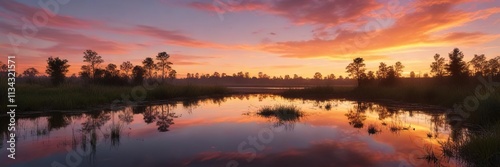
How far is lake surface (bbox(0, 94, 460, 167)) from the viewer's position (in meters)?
8.59

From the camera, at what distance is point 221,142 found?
37.2 feet

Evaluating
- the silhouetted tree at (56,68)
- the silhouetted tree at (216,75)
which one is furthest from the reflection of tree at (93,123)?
the silhouetted tree at (216,75)

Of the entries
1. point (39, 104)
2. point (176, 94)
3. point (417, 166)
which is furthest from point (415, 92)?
point (39, 104)

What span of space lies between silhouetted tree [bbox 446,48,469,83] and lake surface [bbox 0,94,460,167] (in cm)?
3056

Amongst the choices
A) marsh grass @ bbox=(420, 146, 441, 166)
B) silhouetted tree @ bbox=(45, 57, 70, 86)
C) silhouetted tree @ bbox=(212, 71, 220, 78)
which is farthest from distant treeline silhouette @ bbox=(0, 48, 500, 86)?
silhouetted tree @ bbox=(212, 71, 220, 78)

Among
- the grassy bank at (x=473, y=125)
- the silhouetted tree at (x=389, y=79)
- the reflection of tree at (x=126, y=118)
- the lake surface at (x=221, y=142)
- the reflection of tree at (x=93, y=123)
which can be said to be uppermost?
the silhouetted tree at (x=389, y=79)

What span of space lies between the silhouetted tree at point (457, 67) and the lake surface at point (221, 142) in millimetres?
30557

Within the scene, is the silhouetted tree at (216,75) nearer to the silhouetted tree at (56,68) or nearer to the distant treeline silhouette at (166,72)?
the distant treeline silhouette at (166,72)

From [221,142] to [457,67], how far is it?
4373 cm

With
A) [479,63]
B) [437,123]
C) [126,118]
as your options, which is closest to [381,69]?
[479,63]

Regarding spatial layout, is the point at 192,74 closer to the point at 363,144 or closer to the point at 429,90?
the point at 429,90

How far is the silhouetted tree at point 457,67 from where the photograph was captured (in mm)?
Result: 40906

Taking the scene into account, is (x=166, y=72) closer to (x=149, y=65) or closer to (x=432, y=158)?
(x=149, y=65)

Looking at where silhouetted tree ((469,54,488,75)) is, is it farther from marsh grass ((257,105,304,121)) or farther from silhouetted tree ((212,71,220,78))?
silhouetted tree ((212,71,220,78))
